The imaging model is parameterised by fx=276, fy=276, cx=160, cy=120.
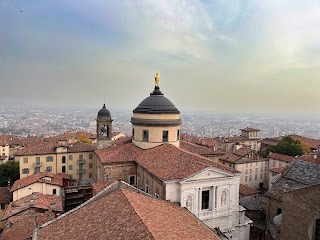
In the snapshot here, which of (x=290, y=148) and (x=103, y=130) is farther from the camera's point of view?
(x=290, y=148)

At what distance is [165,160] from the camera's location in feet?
77.8

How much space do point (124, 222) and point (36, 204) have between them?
1460 cm

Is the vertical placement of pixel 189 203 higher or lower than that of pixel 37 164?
higher

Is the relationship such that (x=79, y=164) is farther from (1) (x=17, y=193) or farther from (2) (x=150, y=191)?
(2) (x=150, y=191)

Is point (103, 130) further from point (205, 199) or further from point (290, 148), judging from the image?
point (290, 148)

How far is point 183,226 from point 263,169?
47114 mm

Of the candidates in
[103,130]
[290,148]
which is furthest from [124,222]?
[290,148]

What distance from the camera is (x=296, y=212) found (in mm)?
16094

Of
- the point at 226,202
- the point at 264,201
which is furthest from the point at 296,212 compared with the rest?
the point at 264,201

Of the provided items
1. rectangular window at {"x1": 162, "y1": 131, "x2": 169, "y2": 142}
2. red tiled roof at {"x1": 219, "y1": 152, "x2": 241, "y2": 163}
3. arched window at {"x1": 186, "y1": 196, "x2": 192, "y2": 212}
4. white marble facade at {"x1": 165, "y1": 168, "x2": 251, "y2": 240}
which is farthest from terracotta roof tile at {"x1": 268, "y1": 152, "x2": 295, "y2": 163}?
arched window at {"x1": 186, "y1": 196, "x2": 192, "y2": 212}

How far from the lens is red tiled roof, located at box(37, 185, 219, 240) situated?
36.3 ft

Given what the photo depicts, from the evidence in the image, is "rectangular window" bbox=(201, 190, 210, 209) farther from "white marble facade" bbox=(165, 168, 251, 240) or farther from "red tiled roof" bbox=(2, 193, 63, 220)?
"red tiled roof" bbox=(2, 193, 63, 220)

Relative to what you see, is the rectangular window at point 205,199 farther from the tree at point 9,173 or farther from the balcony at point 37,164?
the tree at point 9,173

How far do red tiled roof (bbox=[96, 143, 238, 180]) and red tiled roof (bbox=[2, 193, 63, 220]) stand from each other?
17.6ft
